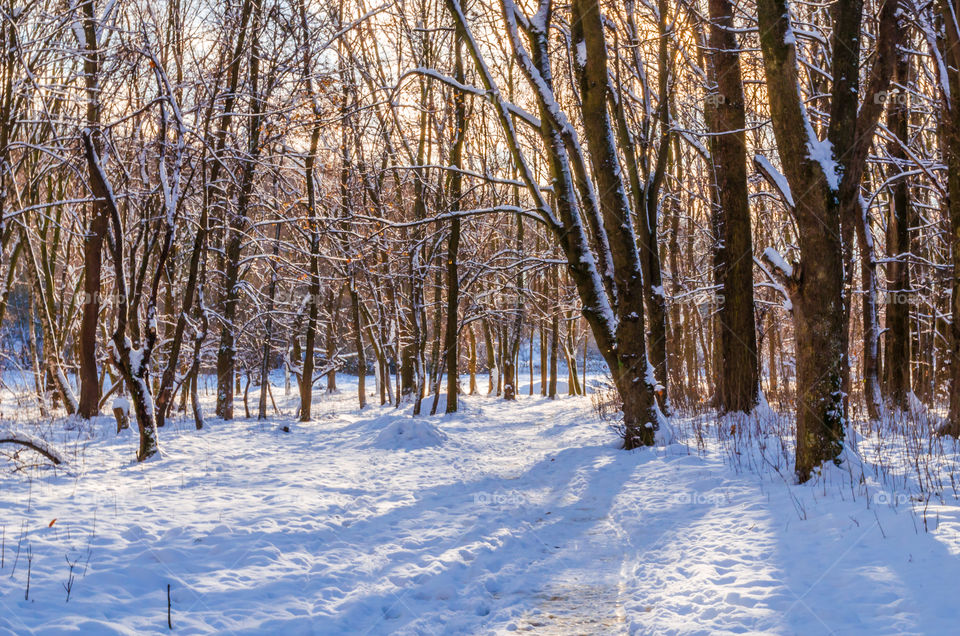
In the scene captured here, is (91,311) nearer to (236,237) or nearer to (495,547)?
(236,237)

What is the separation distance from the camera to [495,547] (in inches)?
225

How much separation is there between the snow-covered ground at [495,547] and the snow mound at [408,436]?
2673 millimetres

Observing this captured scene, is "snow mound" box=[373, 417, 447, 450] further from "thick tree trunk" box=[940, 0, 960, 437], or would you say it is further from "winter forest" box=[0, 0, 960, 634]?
"thick tree trunk" box=[940, 0, 960, 437]

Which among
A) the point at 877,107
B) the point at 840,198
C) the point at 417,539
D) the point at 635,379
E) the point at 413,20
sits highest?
the point at 413,20

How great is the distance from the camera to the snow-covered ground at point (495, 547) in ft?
12.5

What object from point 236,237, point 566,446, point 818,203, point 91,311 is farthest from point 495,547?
point 91,311

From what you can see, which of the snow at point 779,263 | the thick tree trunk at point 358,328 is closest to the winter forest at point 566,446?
the snow at point 779,263

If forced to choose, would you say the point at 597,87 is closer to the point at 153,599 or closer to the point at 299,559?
the point at 299,559

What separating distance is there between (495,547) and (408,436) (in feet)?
20.4

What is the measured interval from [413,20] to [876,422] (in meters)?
14.9

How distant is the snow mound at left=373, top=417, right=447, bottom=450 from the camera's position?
1141 centimetres

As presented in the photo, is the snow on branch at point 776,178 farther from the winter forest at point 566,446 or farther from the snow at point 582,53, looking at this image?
the snow at point 582,53

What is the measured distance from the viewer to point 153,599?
4090 millimetres

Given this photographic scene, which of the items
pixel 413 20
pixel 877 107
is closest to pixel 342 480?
pixel 877 107
